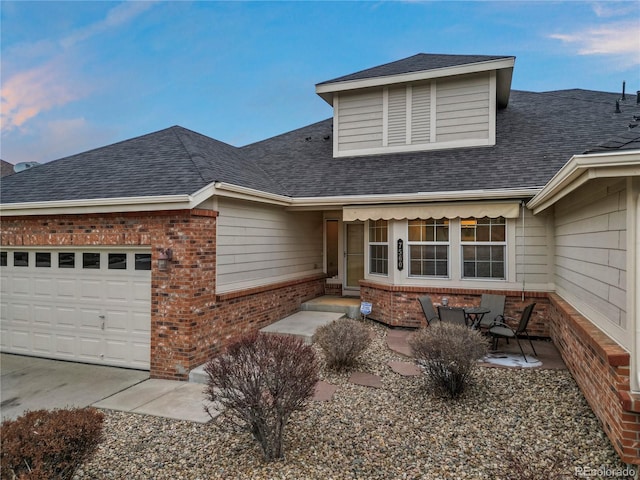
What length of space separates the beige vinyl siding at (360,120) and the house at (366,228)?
0.19 feet

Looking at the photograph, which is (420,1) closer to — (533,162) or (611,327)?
(533,162)

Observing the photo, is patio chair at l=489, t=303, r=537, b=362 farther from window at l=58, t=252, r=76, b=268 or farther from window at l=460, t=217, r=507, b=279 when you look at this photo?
window at l=58, t=252, r=76, b=268

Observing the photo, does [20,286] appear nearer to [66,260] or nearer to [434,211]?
[66,260]

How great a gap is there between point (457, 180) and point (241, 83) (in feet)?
66.7

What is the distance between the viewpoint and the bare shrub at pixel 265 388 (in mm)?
3529

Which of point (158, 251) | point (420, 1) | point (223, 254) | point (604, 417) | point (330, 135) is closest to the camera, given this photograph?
point (604, 417)

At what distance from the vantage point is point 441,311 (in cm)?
718

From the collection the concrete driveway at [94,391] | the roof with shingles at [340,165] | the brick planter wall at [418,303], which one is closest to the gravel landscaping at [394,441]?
the concrete driveway at [94,391]

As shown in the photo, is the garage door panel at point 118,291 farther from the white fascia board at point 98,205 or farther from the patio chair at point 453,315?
the patio chair at point 453,315

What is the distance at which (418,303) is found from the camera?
8.70 metres

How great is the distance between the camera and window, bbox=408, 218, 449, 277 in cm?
870

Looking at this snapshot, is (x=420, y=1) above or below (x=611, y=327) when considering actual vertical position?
above

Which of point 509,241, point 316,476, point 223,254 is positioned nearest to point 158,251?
point 223,254

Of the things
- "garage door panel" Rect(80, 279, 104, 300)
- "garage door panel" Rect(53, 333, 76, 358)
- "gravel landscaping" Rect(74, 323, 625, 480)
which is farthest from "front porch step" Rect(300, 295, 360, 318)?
"garage door panel" Rect(53, 333, 76, 358)
